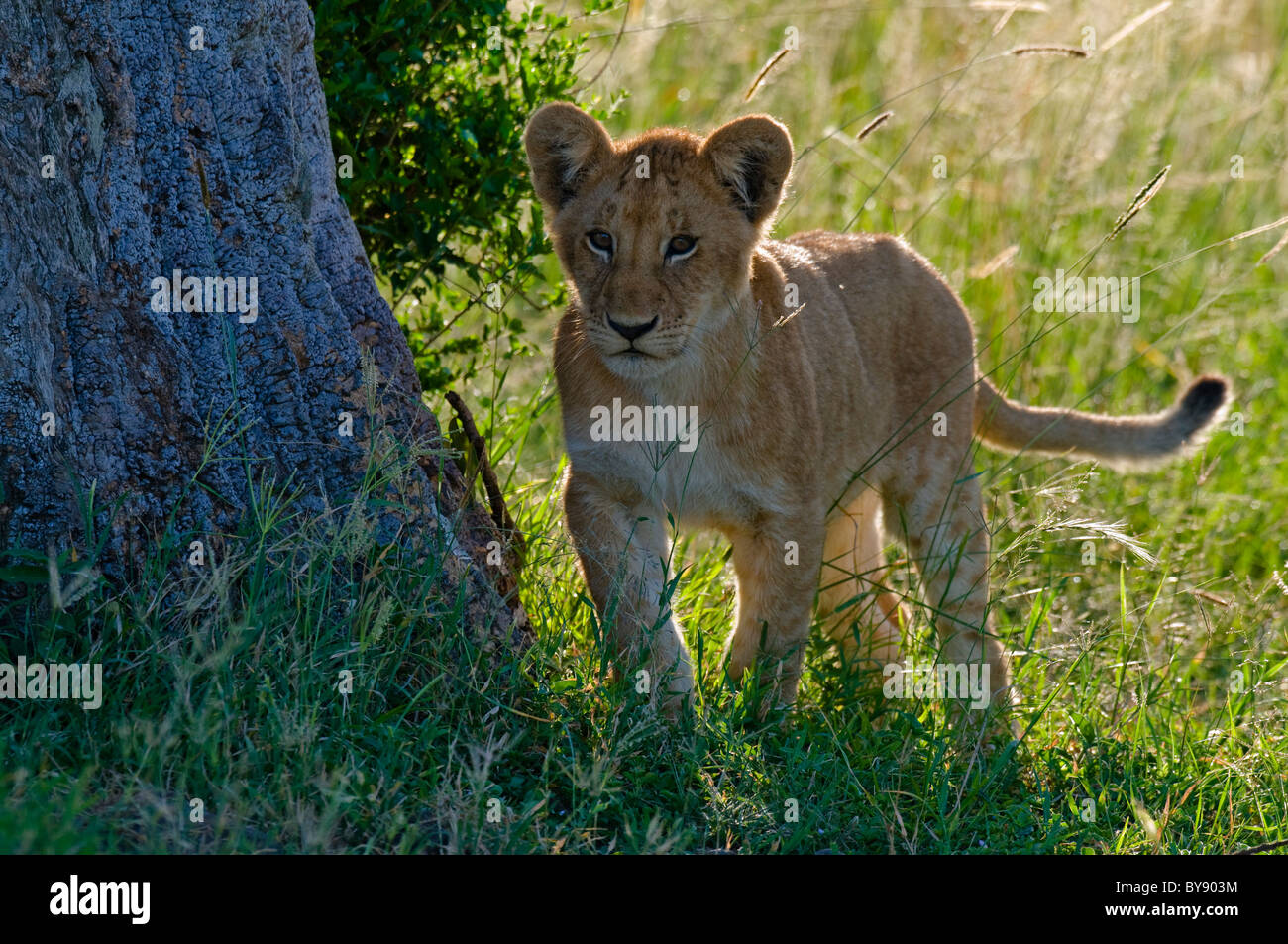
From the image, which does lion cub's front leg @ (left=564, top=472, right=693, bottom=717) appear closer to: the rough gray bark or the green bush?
the rough gray bark

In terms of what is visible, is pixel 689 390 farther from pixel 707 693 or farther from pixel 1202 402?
pixel 1202 402

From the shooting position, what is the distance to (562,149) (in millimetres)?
4133

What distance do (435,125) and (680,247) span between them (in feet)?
3.17

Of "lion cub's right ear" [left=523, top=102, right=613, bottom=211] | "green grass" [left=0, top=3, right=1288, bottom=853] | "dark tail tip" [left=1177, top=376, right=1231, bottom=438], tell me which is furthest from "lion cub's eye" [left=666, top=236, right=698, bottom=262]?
"dark tail tip" [left=1177, top=376, right=1231, bottom=438]

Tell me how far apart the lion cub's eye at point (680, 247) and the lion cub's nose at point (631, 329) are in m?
0.24

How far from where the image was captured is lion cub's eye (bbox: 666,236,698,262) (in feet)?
13.1

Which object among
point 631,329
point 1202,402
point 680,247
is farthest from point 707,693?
point 1202,402

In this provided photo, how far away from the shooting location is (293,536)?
11.4 ft

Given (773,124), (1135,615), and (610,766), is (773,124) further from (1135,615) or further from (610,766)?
(1135,615)

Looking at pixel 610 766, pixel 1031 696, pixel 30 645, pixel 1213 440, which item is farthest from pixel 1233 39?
pixel 30 645

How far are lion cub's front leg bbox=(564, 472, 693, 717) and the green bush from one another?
0.86m

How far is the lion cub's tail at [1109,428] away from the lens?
5.05 metres

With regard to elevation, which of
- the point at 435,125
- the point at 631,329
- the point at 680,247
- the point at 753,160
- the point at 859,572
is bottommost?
the point at 859,572

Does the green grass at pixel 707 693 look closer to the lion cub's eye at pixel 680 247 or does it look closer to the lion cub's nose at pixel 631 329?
the lion cub's nose at pixel 631 329
